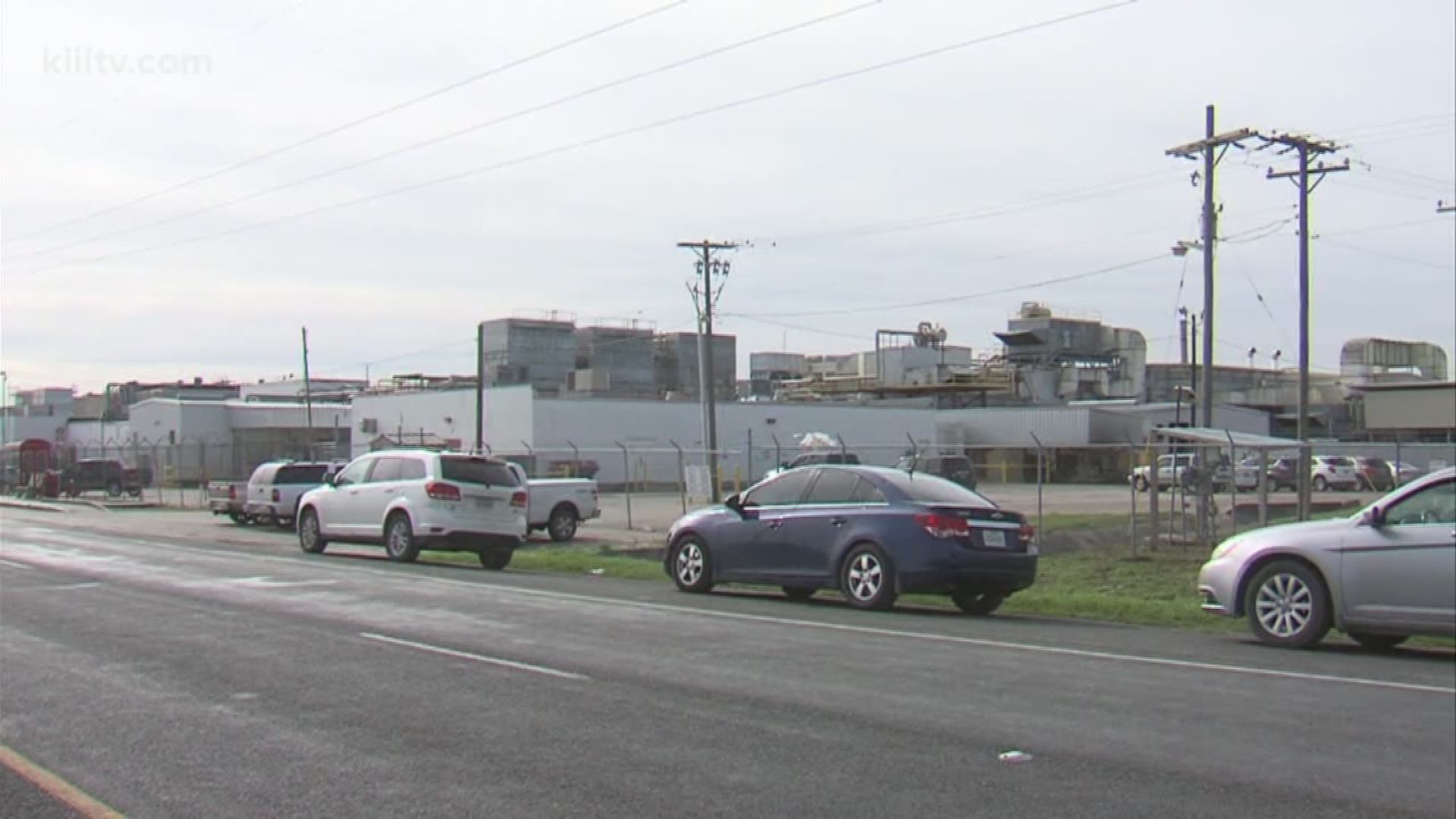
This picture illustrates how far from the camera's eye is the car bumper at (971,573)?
14656 mm

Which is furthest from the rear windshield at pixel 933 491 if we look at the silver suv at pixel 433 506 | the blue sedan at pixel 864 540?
the silver suv at pixel 433 506

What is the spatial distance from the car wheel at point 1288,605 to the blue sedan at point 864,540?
118 inches

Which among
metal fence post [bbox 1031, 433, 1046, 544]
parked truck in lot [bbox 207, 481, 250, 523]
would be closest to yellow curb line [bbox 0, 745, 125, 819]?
metal fence post [bbox 1031, 433, 1046, 544]

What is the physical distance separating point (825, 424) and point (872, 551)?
192 feet

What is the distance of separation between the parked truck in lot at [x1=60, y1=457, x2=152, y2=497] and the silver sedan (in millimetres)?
48331

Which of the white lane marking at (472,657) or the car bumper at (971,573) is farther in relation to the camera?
the car bumper at (971,573)

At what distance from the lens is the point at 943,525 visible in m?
14.7

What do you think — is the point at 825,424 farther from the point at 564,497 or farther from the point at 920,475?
the point at 920,475

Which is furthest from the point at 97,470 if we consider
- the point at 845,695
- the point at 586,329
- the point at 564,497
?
the point at 845,695

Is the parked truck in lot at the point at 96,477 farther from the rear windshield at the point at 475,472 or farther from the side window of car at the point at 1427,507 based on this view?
the side window of car at the point at 1427,507

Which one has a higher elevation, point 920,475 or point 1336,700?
point 920,475

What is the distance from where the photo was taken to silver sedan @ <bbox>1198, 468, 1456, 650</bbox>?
11.6m

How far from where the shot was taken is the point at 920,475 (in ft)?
52.7

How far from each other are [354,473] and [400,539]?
7.07ft
